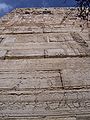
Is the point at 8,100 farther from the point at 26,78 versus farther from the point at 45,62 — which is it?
the point at 45,62

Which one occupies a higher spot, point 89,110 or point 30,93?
point 30,93

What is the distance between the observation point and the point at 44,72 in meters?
4.64

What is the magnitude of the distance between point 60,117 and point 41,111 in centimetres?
24

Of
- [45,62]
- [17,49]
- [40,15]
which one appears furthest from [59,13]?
[45,62]

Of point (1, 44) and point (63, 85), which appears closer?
point (63, 85)

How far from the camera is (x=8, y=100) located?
3662mm

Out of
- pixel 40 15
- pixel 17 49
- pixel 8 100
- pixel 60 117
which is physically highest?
pixel 40 15

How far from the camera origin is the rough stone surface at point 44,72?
3391 millimetres

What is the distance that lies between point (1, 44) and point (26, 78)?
2.34m

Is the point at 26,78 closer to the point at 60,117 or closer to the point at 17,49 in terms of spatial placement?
the point at 60,117

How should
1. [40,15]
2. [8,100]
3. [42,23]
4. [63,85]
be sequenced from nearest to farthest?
[8,100]
[63,85]
[42,23]
[40,15]

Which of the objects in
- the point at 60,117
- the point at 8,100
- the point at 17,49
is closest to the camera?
the point at 60,117

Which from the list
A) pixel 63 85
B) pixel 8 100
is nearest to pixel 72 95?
pixel 63 85

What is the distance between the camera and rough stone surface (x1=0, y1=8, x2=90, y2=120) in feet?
11.1
